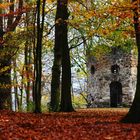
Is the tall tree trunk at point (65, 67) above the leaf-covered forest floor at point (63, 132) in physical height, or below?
above

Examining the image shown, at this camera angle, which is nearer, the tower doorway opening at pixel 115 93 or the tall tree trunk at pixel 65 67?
the tall tree trunk at pixel 65 67

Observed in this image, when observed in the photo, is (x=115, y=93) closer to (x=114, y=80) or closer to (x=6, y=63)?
(x=114, y=80)

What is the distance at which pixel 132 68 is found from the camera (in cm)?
3712

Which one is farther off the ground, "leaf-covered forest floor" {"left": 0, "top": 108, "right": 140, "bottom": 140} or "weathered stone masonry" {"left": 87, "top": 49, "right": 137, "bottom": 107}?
"weathered stone masonry" {"left": 87, "top": 49, "right": 137, "bottom": 107}

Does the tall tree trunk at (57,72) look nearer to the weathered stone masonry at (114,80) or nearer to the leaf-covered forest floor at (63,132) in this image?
the leaf-covered forest floor at (63,132)

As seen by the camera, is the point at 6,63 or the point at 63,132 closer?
the point at 63,132

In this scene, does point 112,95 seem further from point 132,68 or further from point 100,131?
point 100,131

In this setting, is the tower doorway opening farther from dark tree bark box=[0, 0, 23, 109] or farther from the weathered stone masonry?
dark tree bark box=[0, 0, 23, 109]

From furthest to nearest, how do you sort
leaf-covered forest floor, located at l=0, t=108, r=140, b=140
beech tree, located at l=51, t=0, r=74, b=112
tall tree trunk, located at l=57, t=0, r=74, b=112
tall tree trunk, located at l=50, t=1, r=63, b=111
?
tall tree trunk, located at l=50, t=1, r=63, b=111, beech tree, located at l=51, t=0, r=74, b=112, tall tree trunk, located at l=57, t=0, r=74, b=112, leaf-covered forest floor, located at l=0, t=108, r=140, b=140

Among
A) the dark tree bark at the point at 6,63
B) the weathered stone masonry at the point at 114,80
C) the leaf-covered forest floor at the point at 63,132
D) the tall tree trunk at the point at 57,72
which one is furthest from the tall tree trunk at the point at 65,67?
the weathered stone masonry at the point at 114,80

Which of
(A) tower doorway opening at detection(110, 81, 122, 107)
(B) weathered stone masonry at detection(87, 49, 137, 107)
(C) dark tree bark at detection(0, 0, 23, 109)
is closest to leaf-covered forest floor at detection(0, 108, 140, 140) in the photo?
(C) dark tree bark at detection(0, 0, 23, 109)

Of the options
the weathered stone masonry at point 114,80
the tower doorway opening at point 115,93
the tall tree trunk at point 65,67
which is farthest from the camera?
the tower doorway opening at point 115,93

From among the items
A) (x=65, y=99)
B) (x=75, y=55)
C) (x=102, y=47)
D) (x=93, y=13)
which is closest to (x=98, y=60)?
(x=75, y=55)

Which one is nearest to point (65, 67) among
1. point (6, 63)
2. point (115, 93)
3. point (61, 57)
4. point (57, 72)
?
point (57, 72)
